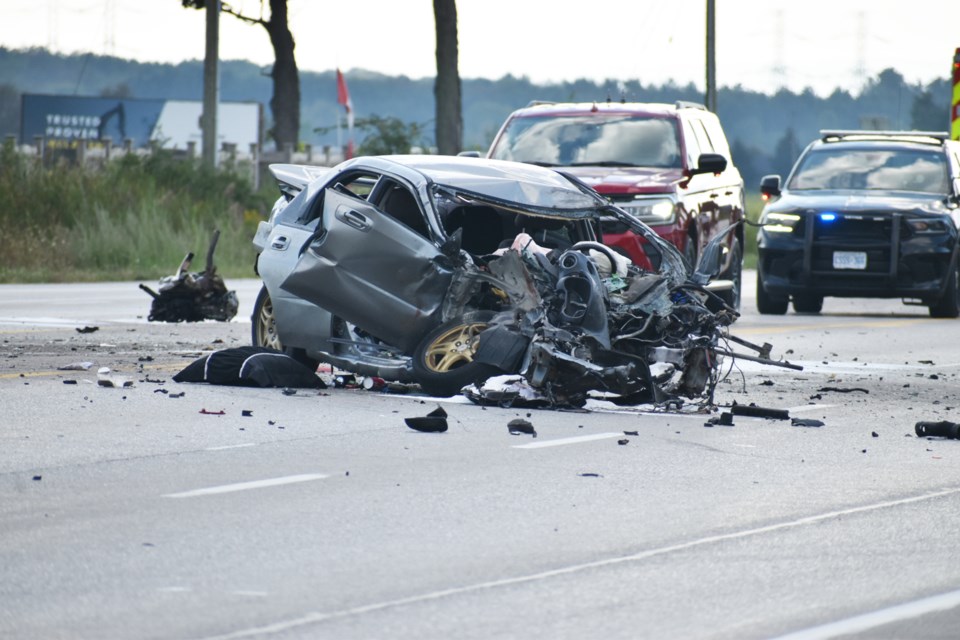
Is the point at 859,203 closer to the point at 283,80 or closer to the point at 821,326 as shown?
the point at 821,326

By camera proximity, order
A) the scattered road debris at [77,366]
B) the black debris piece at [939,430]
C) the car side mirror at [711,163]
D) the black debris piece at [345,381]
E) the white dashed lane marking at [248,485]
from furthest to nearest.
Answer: the car side mirror at [711,163], the scattered road debris at [77,366], the black debris piece at [345,381], the black debris piece at [939,430], the white dashed lane marking at [248,485]

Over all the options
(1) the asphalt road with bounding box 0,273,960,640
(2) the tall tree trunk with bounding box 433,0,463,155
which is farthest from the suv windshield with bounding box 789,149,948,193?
(2) the tall tree trunk with bounding box 433,0,463,155

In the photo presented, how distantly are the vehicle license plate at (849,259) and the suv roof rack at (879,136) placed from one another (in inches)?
104

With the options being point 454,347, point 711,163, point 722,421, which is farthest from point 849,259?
point 722,421

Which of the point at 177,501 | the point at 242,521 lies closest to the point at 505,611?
the point at 242,521

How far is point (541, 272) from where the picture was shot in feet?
38.0

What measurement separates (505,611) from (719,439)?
177 inches

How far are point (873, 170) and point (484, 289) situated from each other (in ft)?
37.2

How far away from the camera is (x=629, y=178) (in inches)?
717

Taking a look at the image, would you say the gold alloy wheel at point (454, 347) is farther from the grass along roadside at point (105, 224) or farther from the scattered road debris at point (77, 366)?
the grass along roadside at point (105, 224)

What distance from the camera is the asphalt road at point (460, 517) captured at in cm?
591

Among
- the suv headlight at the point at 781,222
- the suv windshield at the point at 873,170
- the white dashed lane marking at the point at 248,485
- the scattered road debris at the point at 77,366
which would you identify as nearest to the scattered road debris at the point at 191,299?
the scattered road debris at the point at 77,366

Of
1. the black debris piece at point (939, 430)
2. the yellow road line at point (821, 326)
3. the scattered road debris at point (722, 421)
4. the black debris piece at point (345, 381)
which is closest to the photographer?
the black debris piece at point (939, 430)

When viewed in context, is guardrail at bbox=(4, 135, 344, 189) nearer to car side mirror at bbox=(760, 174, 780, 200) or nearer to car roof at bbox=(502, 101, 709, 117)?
car roof at bbox=(502, 101, 709, 117)
